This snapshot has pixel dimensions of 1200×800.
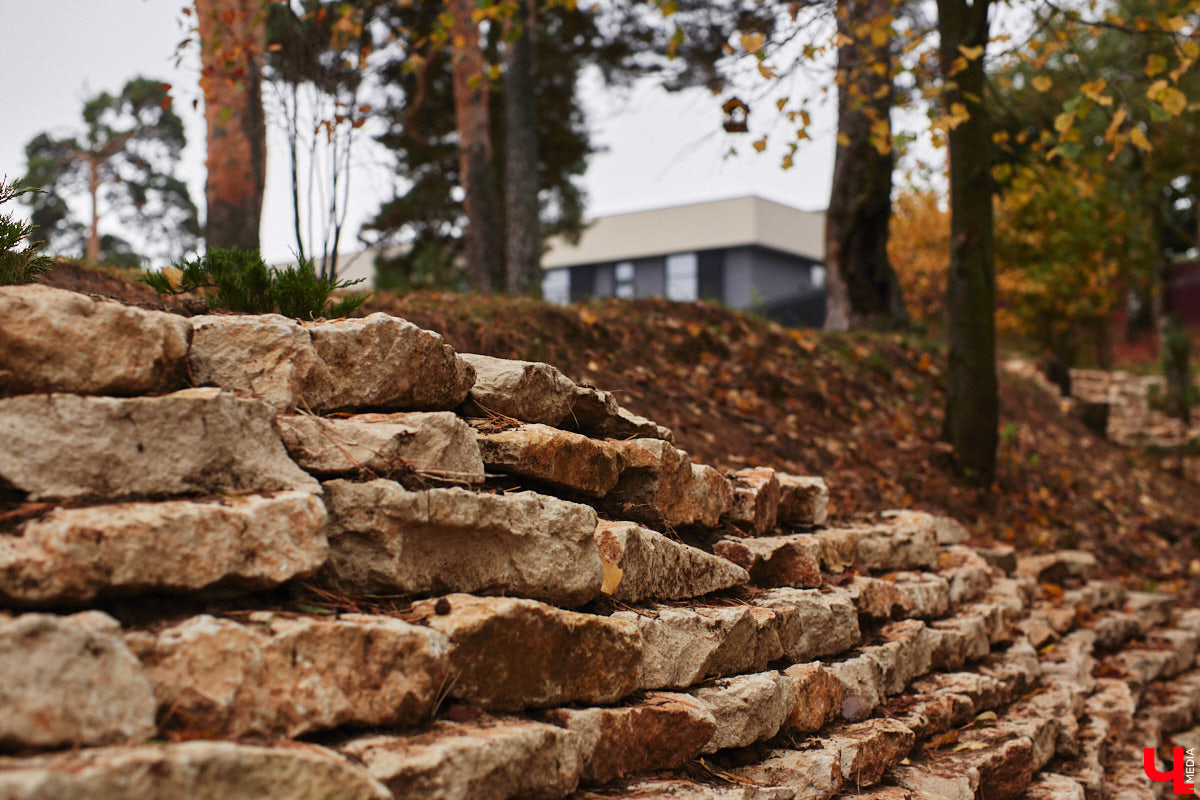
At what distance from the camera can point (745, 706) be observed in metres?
3.11

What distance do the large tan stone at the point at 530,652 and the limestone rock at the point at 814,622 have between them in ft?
3.41

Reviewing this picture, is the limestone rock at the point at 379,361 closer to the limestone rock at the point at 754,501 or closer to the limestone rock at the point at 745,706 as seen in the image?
the limestone rock at the point at 745,706

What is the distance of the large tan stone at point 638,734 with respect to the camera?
259cm

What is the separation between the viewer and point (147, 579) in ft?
6.51

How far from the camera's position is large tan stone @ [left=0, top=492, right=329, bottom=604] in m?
1.87

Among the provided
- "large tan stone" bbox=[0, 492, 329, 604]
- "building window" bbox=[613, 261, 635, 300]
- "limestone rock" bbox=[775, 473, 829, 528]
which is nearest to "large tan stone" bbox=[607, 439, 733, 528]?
"limestone rock" bbox=[775, 473, 829, 528]

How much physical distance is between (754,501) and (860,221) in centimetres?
792

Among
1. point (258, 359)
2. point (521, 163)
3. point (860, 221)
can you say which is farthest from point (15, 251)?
point (860, 221)

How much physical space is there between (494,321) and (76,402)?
428 cm

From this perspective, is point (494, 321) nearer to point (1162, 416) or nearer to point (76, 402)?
point (76, 402)

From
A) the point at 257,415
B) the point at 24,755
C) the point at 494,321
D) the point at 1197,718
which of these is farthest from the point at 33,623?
the point at 1197,718

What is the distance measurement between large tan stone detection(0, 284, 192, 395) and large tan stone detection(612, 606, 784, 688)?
153 cm

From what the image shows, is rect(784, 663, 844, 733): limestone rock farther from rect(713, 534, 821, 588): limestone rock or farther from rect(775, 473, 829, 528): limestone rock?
rect(775, 473, 829, 528): limestone rock

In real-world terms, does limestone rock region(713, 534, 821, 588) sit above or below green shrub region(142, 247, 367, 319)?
below
